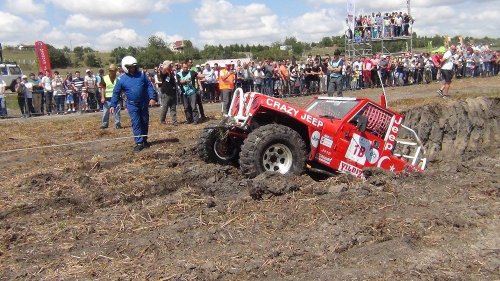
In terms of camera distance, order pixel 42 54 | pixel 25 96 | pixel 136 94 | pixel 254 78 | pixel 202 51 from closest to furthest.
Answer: pixel 136 94, pixel 25 96, pixel 254 78, pixel 42 54, pixel 202 51

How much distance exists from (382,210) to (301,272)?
5.48 feet

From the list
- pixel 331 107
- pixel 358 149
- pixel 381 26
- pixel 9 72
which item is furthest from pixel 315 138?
pixel 9 72

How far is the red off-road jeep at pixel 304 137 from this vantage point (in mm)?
7941

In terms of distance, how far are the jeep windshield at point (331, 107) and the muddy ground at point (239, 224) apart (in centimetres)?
114

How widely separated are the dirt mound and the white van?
25.7 meters

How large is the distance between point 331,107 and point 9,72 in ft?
96.3

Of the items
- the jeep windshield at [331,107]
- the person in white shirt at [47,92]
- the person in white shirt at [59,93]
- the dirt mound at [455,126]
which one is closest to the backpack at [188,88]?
the dirt mound at [455,126]

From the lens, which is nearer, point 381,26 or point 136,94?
point 136,94

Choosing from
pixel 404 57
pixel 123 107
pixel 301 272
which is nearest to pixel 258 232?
pixel 301 272

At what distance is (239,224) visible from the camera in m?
5.74

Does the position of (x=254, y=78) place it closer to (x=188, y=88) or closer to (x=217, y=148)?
(x=188, y=88)

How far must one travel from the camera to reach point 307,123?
26.9 feet

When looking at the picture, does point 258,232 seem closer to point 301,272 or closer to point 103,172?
point 301,272

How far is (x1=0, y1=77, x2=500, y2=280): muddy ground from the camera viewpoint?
4781 mm
